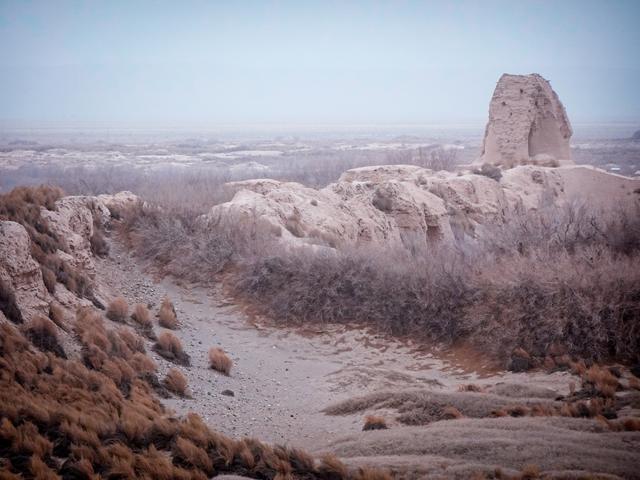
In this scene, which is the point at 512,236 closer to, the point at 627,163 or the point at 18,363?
the point at 18,363

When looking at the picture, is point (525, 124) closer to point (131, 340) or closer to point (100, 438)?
point (131, 340)

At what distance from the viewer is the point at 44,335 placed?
923 centimetres

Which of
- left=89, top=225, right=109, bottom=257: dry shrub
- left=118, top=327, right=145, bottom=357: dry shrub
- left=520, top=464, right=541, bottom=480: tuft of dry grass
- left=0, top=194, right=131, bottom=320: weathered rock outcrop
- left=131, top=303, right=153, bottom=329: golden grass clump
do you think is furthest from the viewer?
left=89, top=225, right=109, bottom=257: dry shrub

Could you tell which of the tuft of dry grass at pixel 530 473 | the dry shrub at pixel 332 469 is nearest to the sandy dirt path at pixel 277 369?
the dry shrub at pixel 332 469

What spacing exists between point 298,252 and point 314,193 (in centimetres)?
520

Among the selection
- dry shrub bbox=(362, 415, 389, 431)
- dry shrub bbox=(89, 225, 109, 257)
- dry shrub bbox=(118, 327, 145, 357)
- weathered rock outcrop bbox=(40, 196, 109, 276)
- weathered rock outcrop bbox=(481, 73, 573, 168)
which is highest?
weathered rock outcrop bbox=(481, 73, 573, 168)

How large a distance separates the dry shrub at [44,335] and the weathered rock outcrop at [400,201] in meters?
8.74

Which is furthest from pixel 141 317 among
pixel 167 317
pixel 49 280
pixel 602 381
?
pixel 602 381

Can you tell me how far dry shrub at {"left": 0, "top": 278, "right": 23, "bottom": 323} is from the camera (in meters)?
9.22

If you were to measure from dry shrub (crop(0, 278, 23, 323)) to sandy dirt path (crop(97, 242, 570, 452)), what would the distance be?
8.33 ft

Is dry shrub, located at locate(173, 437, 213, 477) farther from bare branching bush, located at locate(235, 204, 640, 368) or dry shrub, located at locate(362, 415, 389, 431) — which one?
bare branching bush, located at locate(235, 204, 640, 368)

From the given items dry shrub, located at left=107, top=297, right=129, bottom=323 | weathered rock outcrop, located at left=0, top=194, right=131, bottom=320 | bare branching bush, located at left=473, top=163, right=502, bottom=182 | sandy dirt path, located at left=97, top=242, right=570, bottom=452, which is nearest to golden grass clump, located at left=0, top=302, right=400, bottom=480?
weathered rock outcrop, located at left=0, top=194, right=131, bottom=320

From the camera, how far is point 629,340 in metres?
10.6

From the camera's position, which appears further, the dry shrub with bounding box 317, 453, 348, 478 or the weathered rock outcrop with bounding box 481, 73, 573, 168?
the weathered rock outcrop with bounding box 481, 73, 573, 168
